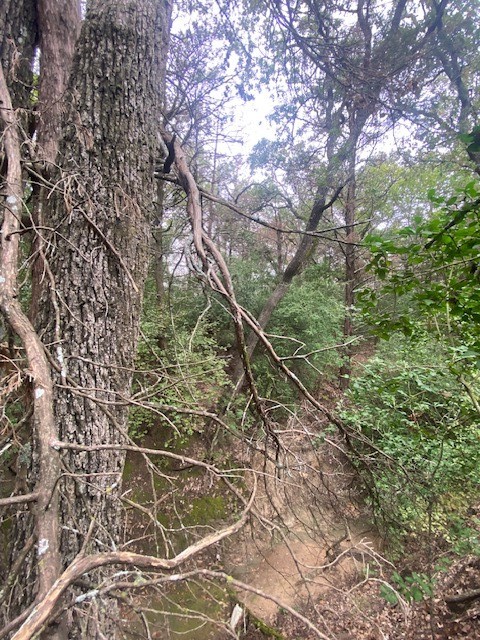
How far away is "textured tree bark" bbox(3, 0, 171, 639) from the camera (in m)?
1.72

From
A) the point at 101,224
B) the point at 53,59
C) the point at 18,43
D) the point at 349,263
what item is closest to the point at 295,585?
the point at 101,224

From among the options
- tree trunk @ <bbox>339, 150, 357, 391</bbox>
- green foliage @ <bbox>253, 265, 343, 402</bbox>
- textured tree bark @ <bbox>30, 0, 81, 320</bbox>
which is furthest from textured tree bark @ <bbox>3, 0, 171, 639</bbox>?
tree trunk @ <bbox>339, 150, 357, 391</bbox>

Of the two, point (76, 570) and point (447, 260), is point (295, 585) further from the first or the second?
point (76, 570)

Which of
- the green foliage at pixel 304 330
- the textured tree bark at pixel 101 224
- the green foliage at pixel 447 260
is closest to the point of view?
the green foliage at pixel 447 260

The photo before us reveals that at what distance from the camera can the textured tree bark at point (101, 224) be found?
172 cm

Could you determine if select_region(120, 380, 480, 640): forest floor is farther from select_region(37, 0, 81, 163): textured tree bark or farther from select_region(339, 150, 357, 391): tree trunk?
select_region(339, 150, 357, 391): tree trunk

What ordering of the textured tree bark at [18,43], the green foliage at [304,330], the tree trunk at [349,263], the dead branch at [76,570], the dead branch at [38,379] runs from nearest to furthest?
the dead branch at [76,570]
the dead branch at [38,379]
the textured tree bark at [18,43]
the green foliage at [304,330]
the tree trunk at [349,263]

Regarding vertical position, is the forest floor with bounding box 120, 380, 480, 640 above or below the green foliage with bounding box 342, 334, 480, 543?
below

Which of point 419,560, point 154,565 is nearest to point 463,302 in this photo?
→ point 154,565

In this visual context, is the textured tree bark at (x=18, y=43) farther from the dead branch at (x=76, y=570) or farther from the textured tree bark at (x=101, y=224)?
the dead branch at (x=76, y=570)

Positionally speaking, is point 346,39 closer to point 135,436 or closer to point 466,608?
point 135,436

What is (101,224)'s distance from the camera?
1.82 meters

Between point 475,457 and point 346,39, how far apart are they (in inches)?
179

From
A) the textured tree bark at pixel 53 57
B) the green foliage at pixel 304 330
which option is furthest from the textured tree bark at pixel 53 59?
the green foliage at pixel 304 330
